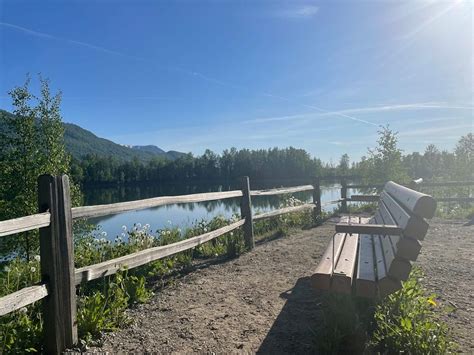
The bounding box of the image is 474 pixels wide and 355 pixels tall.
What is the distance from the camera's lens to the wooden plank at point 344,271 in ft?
9.50

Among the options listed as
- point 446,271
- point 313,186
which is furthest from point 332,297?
point 313,186

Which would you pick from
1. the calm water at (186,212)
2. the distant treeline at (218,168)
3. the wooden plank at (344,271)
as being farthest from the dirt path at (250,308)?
the distant treeline at (218,168)

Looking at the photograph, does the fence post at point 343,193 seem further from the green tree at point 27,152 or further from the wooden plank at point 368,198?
the green tree at point 27,152

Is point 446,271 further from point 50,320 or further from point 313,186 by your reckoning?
point 313,186

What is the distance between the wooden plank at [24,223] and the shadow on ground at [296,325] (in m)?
2.14

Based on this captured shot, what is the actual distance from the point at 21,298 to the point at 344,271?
259 cm

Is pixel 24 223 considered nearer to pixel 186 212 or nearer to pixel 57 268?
pixel 57 268

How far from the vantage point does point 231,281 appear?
5.05 meters

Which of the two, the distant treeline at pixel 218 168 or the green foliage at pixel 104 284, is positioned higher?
the distant treeline at pixel 218 168

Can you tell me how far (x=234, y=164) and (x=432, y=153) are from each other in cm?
5725

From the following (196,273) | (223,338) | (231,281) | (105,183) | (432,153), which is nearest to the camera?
(223,338)

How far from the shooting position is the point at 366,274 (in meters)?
3.00

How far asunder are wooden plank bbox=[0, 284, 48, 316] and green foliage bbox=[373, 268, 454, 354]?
2.73 meters

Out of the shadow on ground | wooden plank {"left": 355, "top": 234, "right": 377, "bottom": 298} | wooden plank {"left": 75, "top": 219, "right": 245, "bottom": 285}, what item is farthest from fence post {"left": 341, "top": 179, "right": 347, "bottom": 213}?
wooden plank {"left": 355, "top": 234, "right": 377, "bottom": 298}
